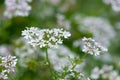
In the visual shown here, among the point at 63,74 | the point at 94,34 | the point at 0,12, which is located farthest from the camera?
the point at 0,12

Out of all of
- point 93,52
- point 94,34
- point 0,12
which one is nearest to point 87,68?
point 94,34

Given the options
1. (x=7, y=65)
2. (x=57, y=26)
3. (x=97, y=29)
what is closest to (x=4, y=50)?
(x=57, y=26)

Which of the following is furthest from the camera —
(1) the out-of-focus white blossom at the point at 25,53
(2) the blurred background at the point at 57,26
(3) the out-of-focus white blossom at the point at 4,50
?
(3) the out-of-focus white blossom at the point at 4,50

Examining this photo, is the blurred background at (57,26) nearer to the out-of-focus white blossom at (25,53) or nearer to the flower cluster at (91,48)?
the out-of-focus white blossom at (25,53)

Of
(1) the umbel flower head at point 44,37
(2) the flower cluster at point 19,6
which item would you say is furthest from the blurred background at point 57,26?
(1) the umbel flower head at point 44,37

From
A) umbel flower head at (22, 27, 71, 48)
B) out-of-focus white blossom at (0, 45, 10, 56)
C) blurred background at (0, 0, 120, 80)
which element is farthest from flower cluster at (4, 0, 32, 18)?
umbel flower head at (22, 27, 71, 48)

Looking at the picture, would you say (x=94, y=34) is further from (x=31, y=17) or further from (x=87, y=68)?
(x=31, y=17)

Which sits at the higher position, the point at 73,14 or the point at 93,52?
the point at 73,14
